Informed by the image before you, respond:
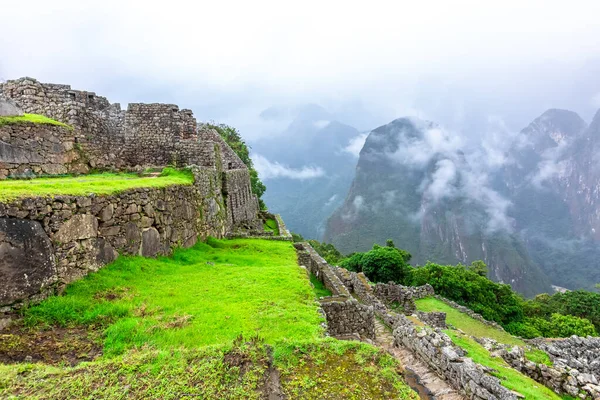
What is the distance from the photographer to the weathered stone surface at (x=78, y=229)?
244 inches

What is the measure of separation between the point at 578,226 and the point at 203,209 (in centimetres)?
20702

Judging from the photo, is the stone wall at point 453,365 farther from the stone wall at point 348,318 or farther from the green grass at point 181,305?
the green grass at point 181,305

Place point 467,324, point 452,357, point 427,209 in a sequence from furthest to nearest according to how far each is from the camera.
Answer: point 427,209 → point 467,324 → point 452,357

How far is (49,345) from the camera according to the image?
4773mm

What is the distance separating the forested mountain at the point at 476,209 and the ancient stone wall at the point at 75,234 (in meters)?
101

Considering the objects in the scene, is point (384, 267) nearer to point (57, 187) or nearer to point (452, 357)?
point (452, 357)

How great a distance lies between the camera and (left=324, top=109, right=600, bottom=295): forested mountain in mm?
119812

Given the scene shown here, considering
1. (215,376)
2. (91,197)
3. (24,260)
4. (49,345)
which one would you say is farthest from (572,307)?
(24,260)

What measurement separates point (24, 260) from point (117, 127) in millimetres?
9718

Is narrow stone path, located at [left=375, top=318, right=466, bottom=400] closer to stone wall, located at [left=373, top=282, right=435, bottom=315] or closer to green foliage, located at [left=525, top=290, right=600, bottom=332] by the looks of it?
stone wall, located at [left=373, top=282, right=435, bottom=315]

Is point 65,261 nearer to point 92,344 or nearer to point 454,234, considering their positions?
point 92,344

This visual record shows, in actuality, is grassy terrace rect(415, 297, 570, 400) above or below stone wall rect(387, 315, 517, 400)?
below

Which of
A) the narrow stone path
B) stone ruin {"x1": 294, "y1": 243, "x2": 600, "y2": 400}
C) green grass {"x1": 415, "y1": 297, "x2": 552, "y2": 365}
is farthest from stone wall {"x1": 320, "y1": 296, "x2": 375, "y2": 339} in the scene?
green grass {"x1": 415, "y1": 297, "x2": 552, "y2": 365}

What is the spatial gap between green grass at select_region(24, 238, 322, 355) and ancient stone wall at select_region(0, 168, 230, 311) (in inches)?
12.1
